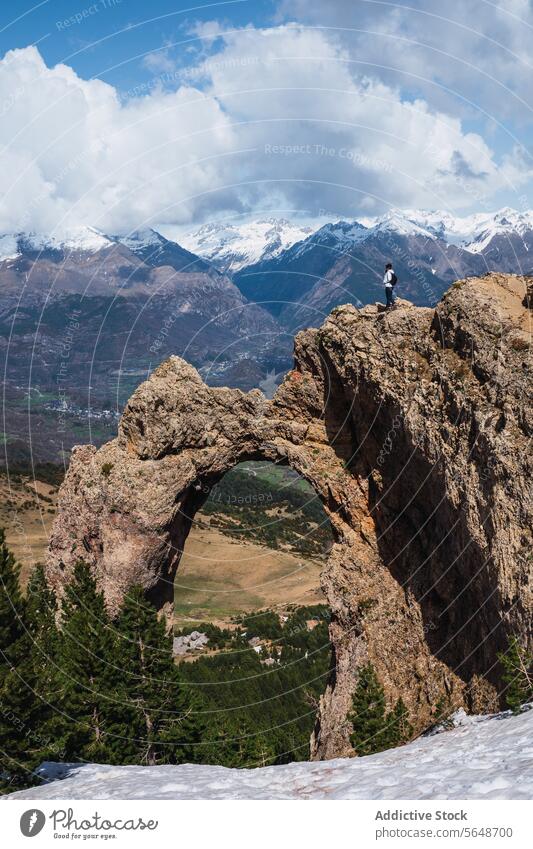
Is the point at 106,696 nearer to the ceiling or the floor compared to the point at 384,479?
nearer to the floor

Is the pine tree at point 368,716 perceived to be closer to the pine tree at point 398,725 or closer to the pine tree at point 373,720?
the pine tree at point 373,720

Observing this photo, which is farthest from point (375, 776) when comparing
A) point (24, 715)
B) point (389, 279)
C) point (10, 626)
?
point (389, 279)

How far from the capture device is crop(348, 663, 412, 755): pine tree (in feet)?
118

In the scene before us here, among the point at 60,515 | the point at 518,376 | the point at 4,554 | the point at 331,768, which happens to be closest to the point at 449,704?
the point at 331,768

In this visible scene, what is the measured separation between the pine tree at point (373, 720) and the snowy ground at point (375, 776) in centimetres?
843

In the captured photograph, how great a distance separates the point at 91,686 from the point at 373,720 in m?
17.5

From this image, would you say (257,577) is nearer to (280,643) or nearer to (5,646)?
(280,643)

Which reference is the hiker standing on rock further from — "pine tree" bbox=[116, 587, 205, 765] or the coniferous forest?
"pine tree" bbox=[116, 587, 205, 765]

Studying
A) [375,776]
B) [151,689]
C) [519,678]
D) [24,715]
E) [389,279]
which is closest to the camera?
[375,776]

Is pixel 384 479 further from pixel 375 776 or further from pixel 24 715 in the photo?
pixel 24 715

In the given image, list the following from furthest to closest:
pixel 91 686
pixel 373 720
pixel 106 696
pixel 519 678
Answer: pixel 106 696
pixel 91 686
pixel 373 720
pixel 519 678

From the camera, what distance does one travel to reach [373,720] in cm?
3681

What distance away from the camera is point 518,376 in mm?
32469

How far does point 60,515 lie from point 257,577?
101093 millimetres
